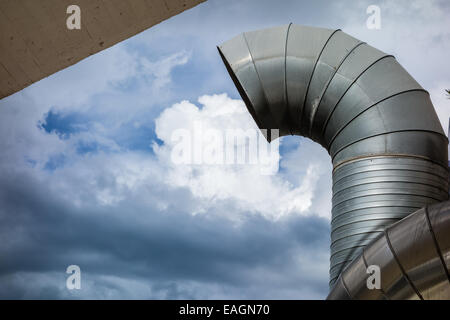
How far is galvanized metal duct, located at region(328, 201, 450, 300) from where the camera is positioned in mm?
3570

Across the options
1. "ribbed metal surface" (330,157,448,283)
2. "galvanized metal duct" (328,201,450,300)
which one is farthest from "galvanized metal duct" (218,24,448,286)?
"galvanized metal duct" (328,201,450,300)

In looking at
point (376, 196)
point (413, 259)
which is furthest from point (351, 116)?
point (413, 259)

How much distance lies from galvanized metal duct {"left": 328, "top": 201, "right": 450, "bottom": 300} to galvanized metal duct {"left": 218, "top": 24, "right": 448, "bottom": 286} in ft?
1.78

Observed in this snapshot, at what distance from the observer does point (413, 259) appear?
3699mm

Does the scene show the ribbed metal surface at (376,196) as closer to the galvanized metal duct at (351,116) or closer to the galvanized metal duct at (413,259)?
the galvanized metal duct at (351,116)

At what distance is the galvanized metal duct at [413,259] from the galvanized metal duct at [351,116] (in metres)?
0.54

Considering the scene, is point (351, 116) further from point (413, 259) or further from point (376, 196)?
point (413, 259)

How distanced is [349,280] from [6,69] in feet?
10.7

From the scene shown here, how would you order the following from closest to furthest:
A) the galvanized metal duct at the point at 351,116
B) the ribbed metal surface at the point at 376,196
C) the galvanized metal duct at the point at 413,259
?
the galvanized metal duct at the point at 413,259 → the ribbed metal surface at the point at 376,196 → the galvanized metal duct at the point at 351,116

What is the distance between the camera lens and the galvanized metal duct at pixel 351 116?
476 cm

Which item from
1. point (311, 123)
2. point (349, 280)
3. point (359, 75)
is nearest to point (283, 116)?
point (311, 123)

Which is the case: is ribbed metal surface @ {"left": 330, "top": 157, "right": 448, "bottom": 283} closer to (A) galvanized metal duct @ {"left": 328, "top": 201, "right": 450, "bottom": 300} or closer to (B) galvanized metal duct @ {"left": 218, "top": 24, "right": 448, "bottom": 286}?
(B) galvanized metal duct @ {"left": 218, "top": 24, "right": 448, "bottom": 286}

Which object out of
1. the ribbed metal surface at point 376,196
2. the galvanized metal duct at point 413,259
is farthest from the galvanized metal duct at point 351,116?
the galvanized metal duct at point 413,259
